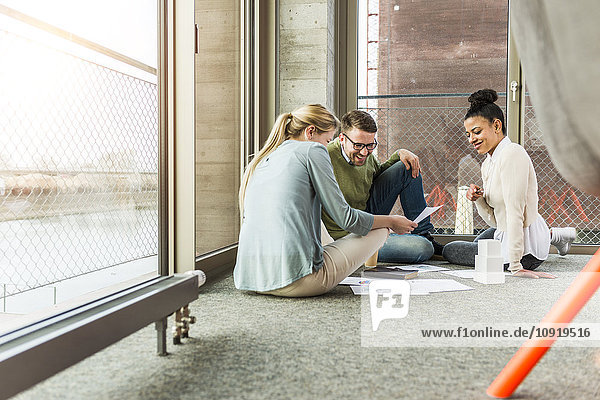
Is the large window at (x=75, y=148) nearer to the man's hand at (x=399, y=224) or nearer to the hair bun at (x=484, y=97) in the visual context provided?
the man's hand at (x=399, y=224)

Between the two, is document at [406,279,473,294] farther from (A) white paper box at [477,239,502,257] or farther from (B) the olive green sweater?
(B) the olive green sweater

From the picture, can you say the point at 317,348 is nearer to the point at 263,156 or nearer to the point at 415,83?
the point at 263,156

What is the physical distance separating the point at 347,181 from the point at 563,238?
4.71 feet

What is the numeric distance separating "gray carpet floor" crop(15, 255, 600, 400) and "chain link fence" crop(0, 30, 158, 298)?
20.4 inches

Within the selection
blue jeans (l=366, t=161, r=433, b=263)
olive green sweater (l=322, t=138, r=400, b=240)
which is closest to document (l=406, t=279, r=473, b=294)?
blue jeans (l=366, t=161, r=433, b=263)

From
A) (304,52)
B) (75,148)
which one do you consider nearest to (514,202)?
(304,52)

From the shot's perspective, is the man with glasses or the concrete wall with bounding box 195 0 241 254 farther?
the man with glasses

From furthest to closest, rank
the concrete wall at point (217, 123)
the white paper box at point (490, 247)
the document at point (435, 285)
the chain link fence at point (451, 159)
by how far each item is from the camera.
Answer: the chain link fence at point (451, 159) → the concrete wall at point (217, 123) → the white paper box at point (490, 247) → the document at point (435, 285)

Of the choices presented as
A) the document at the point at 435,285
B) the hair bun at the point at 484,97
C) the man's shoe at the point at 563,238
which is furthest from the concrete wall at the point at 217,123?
the man's shoe at the point at 563,238

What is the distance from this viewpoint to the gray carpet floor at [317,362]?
101cm

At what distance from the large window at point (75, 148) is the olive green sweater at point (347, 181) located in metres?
1.01

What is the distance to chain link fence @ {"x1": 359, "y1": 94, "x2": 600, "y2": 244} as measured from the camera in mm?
3279

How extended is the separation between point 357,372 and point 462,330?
19.4 inches

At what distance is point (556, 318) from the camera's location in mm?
903
